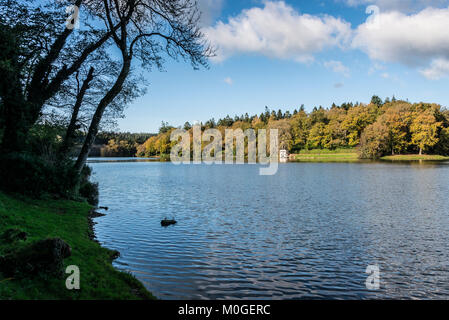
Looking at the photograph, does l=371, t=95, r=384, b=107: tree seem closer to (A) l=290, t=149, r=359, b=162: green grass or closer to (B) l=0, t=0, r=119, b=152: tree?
(A) l=290, t=149, r=359, b=162: green grass

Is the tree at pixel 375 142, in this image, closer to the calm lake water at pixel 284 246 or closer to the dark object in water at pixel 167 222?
the calm lake water at pixel 284 246

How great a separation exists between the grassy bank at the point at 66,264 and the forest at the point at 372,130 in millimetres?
96587

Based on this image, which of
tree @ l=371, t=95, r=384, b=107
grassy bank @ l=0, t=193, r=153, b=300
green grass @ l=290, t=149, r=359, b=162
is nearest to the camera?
grassy bank @ l=0, t=193, r=153, b=300

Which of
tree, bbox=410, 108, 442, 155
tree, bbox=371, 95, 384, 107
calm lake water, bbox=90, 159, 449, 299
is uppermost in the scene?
tree, bbox=371, 95, 384, 107

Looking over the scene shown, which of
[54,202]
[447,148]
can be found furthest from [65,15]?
[447,148]

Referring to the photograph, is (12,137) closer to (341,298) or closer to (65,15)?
(65,15)

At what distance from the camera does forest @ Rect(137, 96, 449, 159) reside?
9288 centimetres

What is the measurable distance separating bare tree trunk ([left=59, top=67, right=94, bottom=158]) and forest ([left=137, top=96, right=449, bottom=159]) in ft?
297

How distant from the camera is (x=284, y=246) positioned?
41.9 feet

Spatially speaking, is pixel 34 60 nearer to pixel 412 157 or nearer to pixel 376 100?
pixel 412 157

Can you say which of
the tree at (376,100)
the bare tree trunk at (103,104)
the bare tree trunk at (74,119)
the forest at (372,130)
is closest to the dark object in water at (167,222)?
the bare tree trunk at (103,104)

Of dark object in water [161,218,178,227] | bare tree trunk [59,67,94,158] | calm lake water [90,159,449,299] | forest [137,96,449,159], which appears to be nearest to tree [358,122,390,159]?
forest [137,96,449,159]

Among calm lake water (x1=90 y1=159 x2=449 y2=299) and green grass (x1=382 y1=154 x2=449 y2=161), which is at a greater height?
green grass (x1=382 y1=154 x2=449 y2=161)
